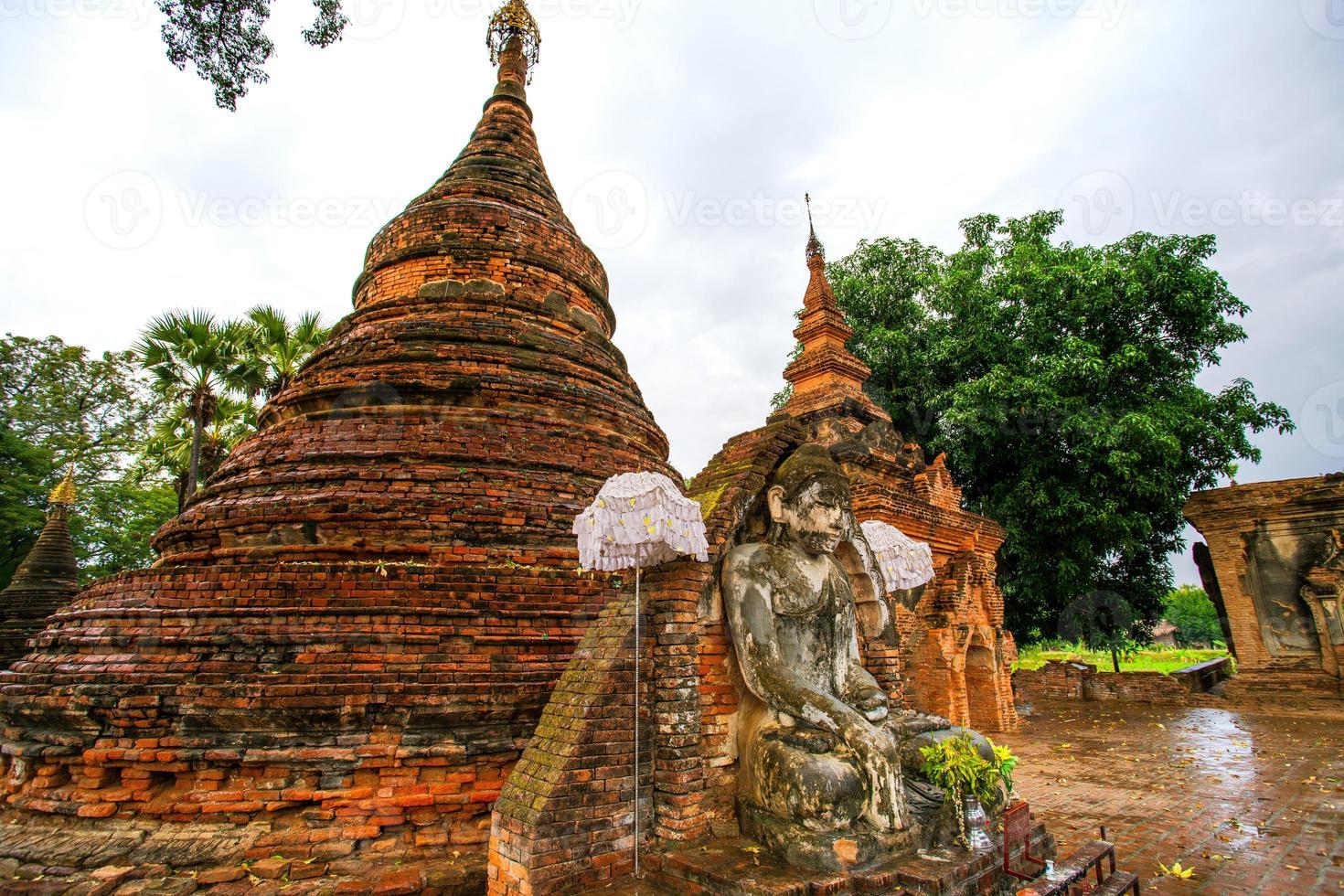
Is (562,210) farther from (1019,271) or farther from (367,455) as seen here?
(1019,271)

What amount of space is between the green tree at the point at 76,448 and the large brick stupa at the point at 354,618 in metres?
20.9

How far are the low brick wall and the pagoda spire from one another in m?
9.83

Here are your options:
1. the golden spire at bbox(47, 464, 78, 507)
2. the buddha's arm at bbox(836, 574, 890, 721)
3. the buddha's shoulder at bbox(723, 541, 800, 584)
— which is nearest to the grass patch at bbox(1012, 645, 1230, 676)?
the buddha's arm at bbox(836, 574, 890, 721)

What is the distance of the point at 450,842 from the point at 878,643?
11.5 ft

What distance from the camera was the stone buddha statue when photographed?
3.86 meters

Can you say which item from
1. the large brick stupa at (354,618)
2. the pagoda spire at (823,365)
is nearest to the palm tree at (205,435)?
the large brick stupa at (354,618)

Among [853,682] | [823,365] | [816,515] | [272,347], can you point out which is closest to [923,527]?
[823,365]

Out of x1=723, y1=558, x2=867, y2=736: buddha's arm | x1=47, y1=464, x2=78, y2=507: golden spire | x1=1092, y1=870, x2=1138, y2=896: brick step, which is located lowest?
x1=1092, y1=870, x2=1138, y2=896: brick step

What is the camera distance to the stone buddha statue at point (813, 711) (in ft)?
12.7

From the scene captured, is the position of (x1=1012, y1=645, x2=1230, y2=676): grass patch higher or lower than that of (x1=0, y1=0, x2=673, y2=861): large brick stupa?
lower

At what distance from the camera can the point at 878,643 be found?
545 centimetres

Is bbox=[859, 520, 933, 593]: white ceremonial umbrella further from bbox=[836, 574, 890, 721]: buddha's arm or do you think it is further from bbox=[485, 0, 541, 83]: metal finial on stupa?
bbox=[485, 0, 541, 83]: metal finial on stupa

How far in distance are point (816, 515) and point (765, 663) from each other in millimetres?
1063

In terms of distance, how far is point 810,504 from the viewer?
4742 millimetres
